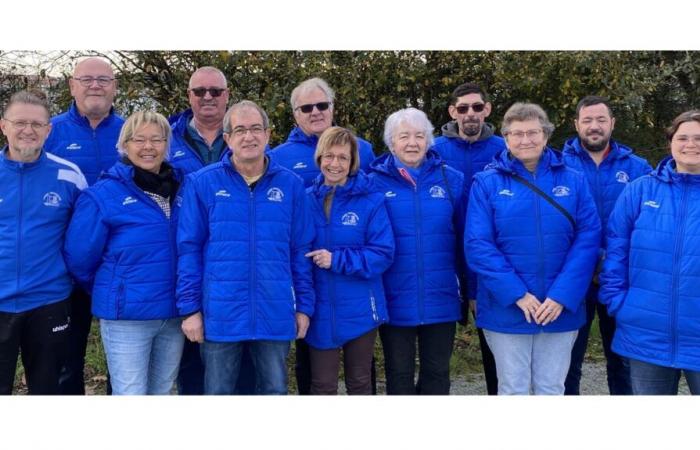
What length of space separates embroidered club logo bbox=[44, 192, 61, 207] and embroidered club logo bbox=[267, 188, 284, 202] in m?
1.24

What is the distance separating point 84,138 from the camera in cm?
441

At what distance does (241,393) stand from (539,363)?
6.37 feet

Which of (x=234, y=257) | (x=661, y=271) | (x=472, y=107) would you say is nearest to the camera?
(x=661, y=271)

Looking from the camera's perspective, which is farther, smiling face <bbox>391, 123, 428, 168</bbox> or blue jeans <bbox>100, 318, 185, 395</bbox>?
smiling face <bbox>391, 123, 428, 168</bbox>

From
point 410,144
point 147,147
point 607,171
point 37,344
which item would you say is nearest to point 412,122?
point 410,144

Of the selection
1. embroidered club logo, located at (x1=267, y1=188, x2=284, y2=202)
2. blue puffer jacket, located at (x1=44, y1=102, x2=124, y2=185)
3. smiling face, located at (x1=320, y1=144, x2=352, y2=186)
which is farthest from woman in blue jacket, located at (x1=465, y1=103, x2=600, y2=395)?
blue puffer jacket, located at (x1=44, y1=102, x2=124, y2=185)

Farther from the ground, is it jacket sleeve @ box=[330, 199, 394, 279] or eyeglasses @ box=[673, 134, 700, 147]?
eyeglasses @ box=[673, 134, 700, 147]

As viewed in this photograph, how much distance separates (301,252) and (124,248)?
1.01m

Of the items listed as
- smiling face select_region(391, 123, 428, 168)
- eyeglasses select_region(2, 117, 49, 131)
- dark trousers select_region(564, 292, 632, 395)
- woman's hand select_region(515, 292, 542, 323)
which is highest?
eyeglasses select_region(2, 117, 49, 131)

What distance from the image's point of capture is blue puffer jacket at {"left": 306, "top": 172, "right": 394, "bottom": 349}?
161 inches

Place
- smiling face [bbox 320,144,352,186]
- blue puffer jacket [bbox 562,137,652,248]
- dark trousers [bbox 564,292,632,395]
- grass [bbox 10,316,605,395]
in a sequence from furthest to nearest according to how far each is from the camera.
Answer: grass [bbox 10,316,605,395], dark trousers [bbox 564,292,632,395], blue puffer jacket [bbox 562,137,652,248], smiling face [bbox 320,144,352,186]

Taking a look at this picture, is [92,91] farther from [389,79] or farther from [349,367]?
[389,79]

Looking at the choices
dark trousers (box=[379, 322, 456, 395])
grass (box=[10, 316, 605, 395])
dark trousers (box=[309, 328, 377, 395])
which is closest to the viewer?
dark trousers (box=[309, 328, 377, 395])

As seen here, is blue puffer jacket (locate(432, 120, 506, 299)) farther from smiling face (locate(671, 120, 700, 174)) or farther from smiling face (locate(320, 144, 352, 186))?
smiling face (locate(671, 120, 700, 174))
